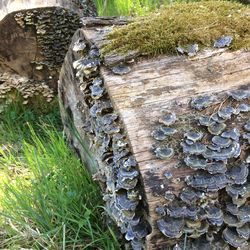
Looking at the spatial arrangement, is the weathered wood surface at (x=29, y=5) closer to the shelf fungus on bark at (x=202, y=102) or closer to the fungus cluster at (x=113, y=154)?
the fungus cluster at (x=113, y=154)

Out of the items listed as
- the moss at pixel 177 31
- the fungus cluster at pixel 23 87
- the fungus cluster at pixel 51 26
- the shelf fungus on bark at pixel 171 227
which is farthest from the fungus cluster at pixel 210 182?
the fungus cluster at pixel 23 87

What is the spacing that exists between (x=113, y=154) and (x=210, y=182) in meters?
0.55

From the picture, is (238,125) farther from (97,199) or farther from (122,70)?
(97,199)

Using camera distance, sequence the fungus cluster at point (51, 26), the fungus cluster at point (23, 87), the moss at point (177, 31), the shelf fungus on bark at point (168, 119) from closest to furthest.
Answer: the shelf fungus on bark at point (168, 119) < the moss at point (177, 31) < the fungus cluster at point (51, 26) < the fungus cluster at point (23, 87)

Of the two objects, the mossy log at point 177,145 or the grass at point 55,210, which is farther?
the grass at point 55,210

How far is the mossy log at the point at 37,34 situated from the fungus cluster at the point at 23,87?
0.05m

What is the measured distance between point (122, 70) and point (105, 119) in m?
0.31

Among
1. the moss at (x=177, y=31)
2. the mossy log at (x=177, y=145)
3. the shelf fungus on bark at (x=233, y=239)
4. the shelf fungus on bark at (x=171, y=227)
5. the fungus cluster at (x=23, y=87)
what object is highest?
the moss at (x=177, y=31)

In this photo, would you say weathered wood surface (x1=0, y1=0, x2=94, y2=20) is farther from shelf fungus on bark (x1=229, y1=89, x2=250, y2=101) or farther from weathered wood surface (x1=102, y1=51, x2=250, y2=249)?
shelf fungus on bark (x1=229, y1=89, x2=250, y2=101)

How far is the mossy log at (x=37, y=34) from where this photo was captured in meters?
3.92

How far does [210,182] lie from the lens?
1886 mm

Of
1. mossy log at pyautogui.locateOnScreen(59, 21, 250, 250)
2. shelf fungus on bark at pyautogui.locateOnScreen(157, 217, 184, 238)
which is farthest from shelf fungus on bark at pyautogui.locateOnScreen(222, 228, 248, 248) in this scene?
shelf fungus on bark at pyautogui.locateOnScreen(157, 217, 184, 238)

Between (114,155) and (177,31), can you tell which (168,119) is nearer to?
(114,155)

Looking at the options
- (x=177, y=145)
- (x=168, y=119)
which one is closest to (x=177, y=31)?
(x=168, y=119)
